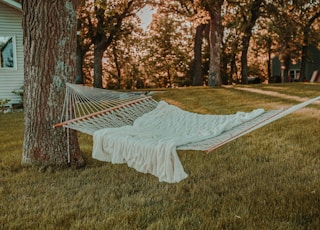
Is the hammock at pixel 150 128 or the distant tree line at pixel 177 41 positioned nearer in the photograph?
the hammock at pixel 150 128

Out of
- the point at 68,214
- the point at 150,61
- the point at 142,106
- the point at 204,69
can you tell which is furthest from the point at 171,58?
the point at 68,214

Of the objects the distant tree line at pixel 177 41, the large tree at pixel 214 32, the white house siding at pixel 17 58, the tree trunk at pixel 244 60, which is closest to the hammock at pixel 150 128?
the white house siding at pixel 17 58

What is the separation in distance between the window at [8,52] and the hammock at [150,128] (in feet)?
22.6

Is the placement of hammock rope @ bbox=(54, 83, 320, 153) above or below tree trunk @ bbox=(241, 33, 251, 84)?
below

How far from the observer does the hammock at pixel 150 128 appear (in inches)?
91.9

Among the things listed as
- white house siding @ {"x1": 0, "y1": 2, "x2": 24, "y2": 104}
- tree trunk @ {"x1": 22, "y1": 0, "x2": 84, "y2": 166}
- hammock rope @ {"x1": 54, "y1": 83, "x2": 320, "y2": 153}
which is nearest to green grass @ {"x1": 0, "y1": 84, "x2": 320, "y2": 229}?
tree trunk @ {"x1": 22, "y1": 0, "x2": 84, "y2": 166}

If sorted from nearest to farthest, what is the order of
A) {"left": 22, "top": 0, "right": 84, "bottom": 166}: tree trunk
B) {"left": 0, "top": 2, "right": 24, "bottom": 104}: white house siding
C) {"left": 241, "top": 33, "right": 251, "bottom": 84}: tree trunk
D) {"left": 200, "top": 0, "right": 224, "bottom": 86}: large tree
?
1. {"left": 22, "top": 0, "right": 84, "bottom": 166}: tree trunk
2. {"left": 0, "top": 2, "right": 24, "bottom": 104}: white house siding
3. {"left": 200, "top": 0, "right": 224, "bottom": 86}: large tree
4. {"left": 241, "top": 33, "right": 251, "bottom": 84}: tree trunk

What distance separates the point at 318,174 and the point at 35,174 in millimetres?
2409

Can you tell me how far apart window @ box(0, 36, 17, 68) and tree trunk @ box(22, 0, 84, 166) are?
6830 mm

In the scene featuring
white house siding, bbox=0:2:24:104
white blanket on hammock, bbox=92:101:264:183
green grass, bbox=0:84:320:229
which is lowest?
green grass, bbox=0:84:320:229

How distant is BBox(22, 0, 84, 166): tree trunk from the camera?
3664mm

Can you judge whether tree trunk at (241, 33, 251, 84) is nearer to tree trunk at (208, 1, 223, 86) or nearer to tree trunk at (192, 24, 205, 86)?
tree trunk at (192, 24, 205, 86)

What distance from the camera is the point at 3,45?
1001cm

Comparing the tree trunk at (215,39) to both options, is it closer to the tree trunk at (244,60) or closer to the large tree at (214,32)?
the large tree at (214,32)
